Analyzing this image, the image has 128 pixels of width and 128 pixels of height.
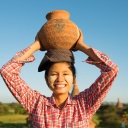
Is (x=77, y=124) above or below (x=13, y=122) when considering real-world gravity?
above

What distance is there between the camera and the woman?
2.88m

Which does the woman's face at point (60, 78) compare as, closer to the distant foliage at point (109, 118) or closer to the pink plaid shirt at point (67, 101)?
the pink plaid shirt at point (67, 101)

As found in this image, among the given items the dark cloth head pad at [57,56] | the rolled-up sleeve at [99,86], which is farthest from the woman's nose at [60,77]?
the rolled-up sleeve at [99,86]

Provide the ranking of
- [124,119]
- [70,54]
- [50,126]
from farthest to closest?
[124,119], [70,54], [50,126]

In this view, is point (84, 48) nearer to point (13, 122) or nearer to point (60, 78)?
point (60, 78)

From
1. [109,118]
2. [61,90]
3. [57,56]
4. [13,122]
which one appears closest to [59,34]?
[57,56]

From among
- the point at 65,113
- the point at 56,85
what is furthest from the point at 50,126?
the point at 56,85

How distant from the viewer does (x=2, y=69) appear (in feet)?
9.86

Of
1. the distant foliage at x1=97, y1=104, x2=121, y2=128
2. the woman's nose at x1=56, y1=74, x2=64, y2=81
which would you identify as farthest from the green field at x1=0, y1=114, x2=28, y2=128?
the woman's nose at x1=56, y1=74, x2=64, y2=81

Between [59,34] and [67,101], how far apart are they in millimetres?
656

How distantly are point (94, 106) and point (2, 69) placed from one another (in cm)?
95

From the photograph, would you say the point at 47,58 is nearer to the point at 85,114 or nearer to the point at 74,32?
the point at 74,32

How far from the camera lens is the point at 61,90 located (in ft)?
9.76

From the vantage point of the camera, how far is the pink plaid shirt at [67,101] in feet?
9.43
